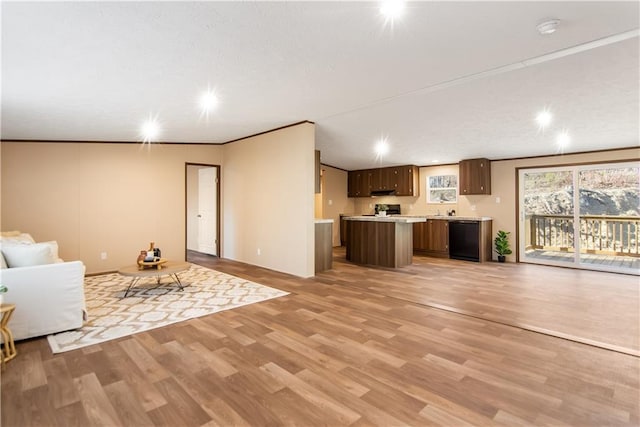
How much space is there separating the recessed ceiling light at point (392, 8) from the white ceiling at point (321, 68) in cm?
7

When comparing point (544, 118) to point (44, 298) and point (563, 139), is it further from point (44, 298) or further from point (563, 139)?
point (44, 298)

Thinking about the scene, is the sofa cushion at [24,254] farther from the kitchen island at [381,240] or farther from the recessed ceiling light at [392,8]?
the kitchen island at [381,240]

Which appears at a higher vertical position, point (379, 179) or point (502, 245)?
point (379, 179)

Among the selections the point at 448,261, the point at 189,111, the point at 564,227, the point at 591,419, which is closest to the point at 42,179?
the point at 189,111

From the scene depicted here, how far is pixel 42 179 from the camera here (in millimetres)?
5219

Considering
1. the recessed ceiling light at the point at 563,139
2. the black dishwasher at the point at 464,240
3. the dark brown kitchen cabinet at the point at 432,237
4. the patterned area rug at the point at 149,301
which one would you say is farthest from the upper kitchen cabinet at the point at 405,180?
the patterned area rug at the point at 149,301

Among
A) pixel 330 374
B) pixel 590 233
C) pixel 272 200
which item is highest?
pixel 272 200

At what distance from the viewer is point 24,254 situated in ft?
9.80

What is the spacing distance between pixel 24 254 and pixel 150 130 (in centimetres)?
292

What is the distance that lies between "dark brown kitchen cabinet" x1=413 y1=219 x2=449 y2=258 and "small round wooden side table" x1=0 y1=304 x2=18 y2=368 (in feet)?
23.5

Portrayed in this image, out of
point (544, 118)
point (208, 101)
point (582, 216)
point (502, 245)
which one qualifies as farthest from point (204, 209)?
point (582, 216)

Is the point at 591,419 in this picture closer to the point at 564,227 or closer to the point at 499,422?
the point at 499,422

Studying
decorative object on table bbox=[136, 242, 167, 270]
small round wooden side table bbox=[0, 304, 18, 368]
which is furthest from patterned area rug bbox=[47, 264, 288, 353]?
decorative object on table bbox=[136, 242, 167, 270]

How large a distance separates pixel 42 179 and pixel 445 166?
26.7 feet
